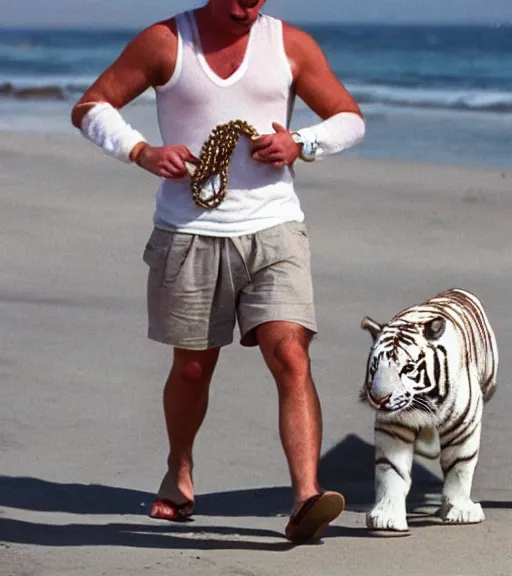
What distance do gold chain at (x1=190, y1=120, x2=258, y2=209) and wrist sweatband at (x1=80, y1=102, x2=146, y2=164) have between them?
0.22m

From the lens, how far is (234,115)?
4.48m

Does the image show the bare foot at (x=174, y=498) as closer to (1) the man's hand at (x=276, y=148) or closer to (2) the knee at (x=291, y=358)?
(2) the knee at (x=291, y=358)

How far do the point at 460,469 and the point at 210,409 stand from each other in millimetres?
1728

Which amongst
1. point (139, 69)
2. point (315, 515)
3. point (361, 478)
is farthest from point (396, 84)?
point (315, 515)

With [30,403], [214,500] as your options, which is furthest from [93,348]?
[214,500]

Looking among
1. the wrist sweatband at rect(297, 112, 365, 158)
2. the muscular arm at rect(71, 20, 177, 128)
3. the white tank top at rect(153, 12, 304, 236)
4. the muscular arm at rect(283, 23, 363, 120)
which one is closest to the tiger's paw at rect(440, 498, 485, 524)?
the white tank top at rect(153, 12, 304, 236)

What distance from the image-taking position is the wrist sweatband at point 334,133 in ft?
15.0

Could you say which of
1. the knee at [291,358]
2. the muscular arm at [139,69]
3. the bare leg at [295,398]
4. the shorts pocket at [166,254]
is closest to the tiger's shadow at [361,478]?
the bare leg at [295,398]

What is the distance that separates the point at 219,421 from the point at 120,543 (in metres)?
1.48

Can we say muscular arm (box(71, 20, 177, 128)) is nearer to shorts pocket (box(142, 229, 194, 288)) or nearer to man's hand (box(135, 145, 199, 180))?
man's hand (box(135, 145, 199, 180))

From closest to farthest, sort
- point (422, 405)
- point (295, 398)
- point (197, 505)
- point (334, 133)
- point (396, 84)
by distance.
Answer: point (422, 405), point (295, 398), point (334, 133), point (197, 505), point (396, 84)

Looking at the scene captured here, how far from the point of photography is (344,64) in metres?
45.4

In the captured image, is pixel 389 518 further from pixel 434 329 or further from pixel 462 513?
pixel 434 329

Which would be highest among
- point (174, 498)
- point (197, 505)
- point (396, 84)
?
point (174, 498)
